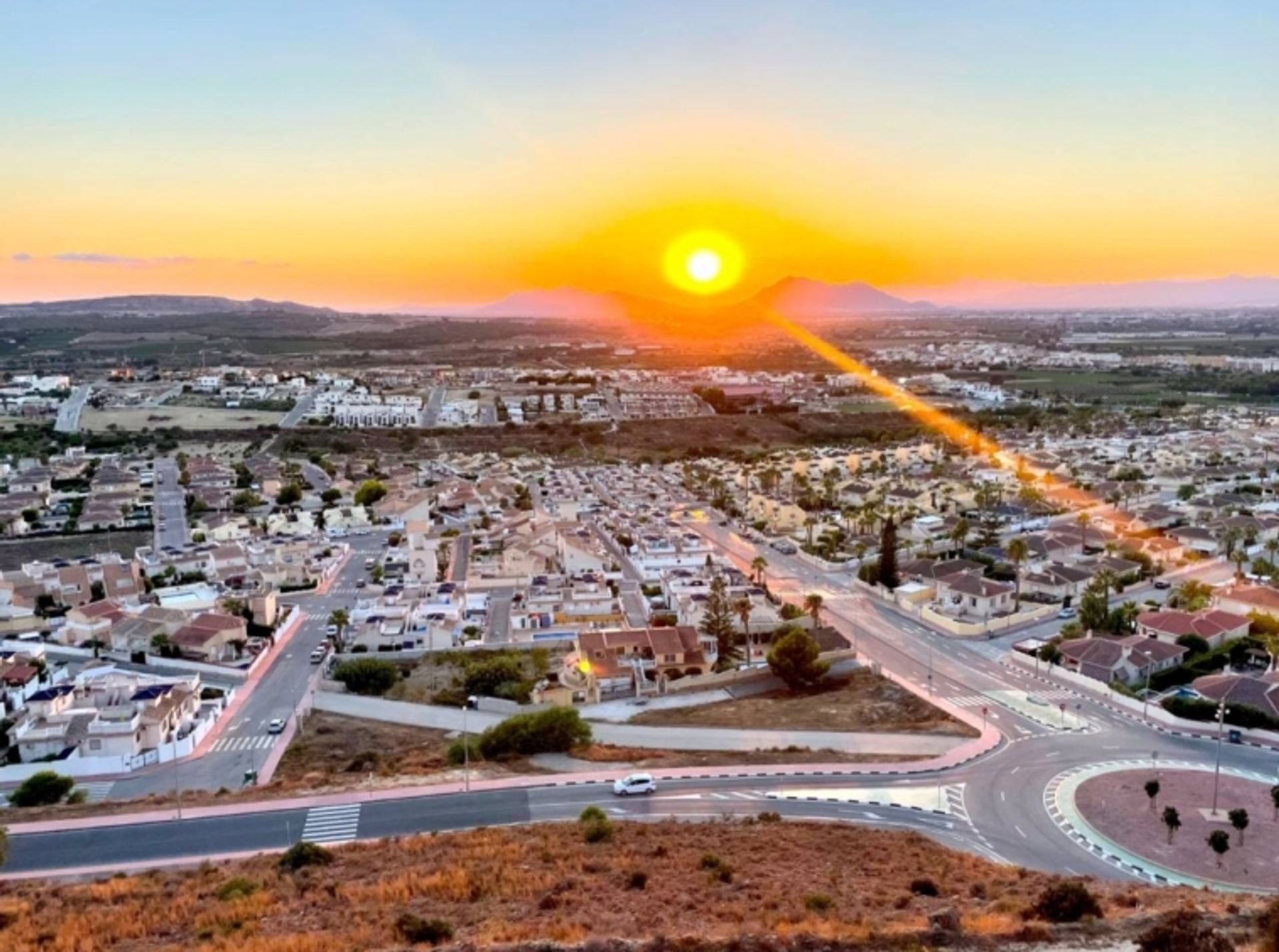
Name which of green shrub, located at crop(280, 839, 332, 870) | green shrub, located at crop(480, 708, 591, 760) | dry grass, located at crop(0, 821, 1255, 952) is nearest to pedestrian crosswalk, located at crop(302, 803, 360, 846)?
dry grass, located at crop(0, 821, 1255, 952)

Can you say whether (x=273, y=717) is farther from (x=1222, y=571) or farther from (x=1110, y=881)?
(x=1222, y=571)

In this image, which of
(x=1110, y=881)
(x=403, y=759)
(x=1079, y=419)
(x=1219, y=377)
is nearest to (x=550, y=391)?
(x=1079, y=419)

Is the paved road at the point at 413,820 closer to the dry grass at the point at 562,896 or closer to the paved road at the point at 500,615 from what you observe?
the dry grass at the point at 562,896

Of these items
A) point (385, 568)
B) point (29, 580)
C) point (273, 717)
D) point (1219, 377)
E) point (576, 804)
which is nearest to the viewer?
point (576, 804)

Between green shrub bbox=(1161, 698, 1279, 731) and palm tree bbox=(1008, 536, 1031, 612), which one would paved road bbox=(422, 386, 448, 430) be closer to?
palm tree bbox=(1008, 536, 1031, 612)

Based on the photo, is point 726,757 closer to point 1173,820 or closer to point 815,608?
point 1173,820

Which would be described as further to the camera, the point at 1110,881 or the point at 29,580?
the point at 29,580
